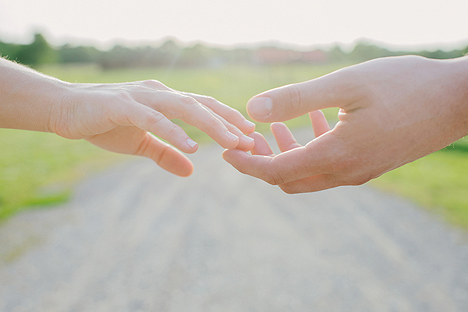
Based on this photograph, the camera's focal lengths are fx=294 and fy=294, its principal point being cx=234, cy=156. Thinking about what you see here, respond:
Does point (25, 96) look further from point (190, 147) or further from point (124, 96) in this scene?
point (190, 147)

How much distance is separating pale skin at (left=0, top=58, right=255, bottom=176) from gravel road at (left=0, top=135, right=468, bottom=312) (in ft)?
10.1

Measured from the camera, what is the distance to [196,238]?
5.62 metres

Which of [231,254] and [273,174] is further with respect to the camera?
[231,254]

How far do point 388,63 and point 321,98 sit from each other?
492 millimetres

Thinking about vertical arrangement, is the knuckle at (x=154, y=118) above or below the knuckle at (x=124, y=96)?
below

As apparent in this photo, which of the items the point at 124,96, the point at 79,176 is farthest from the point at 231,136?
the point at 79,176

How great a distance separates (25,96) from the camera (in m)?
2.16

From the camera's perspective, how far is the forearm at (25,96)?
7.03 feet

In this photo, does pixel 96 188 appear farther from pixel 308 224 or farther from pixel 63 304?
pixel 308 224

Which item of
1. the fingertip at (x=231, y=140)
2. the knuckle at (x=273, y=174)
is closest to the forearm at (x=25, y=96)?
the fingertip at (x=231, y=140)

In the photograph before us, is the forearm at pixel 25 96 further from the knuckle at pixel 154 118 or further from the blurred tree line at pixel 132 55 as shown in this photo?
the blurred tree line at pixel 132 55

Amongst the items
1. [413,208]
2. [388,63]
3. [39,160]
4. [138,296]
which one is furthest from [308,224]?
[39,160]

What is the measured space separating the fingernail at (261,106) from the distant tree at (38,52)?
280 ft

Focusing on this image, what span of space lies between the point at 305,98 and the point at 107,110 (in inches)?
52.8
